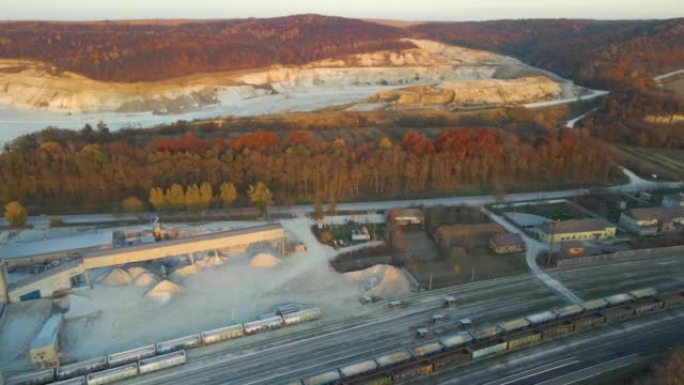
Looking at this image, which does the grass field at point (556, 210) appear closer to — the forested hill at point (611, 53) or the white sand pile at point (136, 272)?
the white sand pile at point (136, 272)

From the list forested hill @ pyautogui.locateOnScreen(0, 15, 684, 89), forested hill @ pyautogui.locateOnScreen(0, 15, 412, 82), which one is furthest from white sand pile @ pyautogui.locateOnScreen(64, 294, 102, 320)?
→ forested hill @ pyautogui.locateOnScreen(0, 15, 412, 82)

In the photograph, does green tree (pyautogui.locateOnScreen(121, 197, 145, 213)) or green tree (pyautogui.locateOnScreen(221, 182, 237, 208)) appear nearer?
green tree (pyautogui.locateOnScreen(121, 197, 145, 213))

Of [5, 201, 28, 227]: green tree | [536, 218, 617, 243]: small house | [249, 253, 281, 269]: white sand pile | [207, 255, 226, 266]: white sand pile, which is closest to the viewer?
[249, 253, 281, 269]: white sand pile

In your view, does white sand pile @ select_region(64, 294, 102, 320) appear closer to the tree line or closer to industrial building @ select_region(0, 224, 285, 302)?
industrial building @ select_region(0, 224, 285, 302)

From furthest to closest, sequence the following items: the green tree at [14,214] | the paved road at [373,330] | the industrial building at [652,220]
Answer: the industrial building at [652,220]
the green tree at [14,214]
the paved road at [373,330]

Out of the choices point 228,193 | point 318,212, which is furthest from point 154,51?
point 318,212

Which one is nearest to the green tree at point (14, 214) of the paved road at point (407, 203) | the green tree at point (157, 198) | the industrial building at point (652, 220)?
the paved road at point (407, 203)

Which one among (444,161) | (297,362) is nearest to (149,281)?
(297,362)
